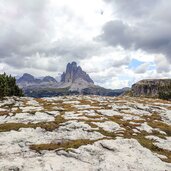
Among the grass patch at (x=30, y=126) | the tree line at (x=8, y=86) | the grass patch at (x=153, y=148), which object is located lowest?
the grass patch at (x=153, y=148)

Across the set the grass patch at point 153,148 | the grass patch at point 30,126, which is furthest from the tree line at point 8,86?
the grass patch at point 153,148

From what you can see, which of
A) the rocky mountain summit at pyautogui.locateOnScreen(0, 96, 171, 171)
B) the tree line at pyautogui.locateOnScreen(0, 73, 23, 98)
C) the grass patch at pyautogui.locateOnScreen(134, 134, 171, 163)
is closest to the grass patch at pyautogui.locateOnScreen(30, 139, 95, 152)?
the rocky mountain summit at pyautogui.locateOnScreen(0, 96, 171, 171)

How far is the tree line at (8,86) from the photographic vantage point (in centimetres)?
8981

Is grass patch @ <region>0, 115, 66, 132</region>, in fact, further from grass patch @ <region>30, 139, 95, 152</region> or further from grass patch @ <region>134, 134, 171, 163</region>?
grass patch @ <region>134, 134, 171, 163</region>

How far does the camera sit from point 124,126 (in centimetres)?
4431

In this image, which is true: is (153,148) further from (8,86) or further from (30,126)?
(8,86)

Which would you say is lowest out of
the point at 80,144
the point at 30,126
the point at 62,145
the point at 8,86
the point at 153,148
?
the point at 153,148

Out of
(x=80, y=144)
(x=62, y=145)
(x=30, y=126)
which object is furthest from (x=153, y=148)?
(x=30, y=126)

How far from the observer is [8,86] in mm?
102875

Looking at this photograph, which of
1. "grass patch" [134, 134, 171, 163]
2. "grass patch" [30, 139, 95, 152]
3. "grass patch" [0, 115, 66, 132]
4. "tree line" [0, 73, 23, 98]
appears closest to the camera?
"grass patch" [30, 139, 95, 152]

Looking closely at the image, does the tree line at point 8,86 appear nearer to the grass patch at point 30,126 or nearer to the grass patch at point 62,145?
the grass patch at point 30,126

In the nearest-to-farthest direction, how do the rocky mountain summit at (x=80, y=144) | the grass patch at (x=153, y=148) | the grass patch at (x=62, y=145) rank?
the rocky mountain summit at (x=80, y=144) → the grass patch at (x=62, y=145) → the grass patch at (x=153, y=148)

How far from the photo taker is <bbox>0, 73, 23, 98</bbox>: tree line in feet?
295

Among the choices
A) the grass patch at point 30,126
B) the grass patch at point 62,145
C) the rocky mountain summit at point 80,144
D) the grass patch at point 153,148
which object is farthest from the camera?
the grass patch at point 30,126
